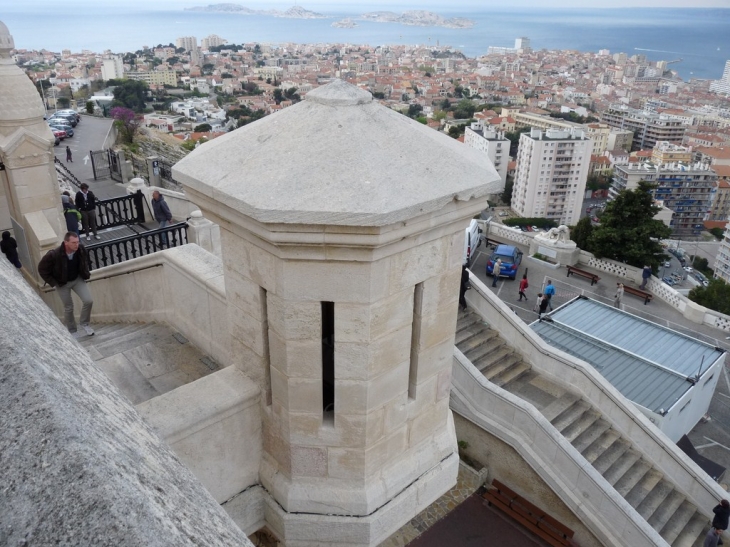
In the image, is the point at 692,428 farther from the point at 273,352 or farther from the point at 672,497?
the point at 273,352

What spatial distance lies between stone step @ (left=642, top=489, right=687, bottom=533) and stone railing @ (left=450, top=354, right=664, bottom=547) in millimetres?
1149

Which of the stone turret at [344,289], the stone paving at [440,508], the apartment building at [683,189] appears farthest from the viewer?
the apartment building at [683,189]

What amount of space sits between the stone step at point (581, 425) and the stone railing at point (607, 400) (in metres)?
0.14

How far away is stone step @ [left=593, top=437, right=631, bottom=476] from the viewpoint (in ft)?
31.2

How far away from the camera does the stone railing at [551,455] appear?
26.7ft

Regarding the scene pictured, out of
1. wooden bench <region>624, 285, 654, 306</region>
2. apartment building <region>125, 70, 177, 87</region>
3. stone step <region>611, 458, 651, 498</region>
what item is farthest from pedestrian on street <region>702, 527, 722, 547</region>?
apartment building <region>125, 70, 177, 87</region>

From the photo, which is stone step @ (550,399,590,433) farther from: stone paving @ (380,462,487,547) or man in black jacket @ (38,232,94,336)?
man in black jacket @ (38,232,94,336)

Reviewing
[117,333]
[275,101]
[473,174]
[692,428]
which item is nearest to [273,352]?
[473,174]

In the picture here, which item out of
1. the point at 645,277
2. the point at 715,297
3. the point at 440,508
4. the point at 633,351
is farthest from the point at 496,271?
the point at 715,297

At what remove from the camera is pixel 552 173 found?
10162cm

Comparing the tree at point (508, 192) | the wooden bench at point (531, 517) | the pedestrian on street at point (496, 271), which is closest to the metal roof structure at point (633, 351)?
the wooden bench at point (531, 517)

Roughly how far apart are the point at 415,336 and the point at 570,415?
741cm

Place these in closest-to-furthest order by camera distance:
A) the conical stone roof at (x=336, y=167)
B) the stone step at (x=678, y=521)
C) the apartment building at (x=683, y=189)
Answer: the conical stone roof at (x=336, y=167) < the stone step at (x=678, y=521) < the apartment building at (x=683, y=189)

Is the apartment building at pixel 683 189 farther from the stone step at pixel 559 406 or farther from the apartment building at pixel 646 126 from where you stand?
the stone step at pixel 559 406
